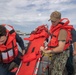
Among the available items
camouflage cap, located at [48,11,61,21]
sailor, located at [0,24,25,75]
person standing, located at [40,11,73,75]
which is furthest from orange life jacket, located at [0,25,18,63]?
camouflage cap, located at [48,11,61,21]

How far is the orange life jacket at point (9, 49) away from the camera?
7.31 m

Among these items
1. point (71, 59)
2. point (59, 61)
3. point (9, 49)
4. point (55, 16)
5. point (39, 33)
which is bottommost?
point (71, 59)

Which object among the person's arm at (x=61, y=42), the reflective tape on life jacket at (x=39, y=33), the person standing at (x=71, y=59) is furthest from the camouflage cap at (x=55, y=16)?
the reflective tape on life jacket at (x=39, y=33)

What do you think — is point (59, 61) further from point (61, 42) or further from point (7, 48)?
point (7, 48)

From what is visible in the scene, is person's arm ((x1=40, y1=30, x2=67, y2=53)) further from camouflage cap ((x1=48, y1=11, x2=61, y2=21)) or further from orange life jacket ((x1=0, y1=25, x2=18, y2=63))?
orange life jacket ((x1=0, y1=25, x2=18, y2=63))

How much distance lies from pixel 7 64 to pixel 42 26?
5.28ft

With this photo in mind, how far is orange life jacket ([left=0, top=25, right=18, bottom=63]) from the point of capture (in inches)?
288

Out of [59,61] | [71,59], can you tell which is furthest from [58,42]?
[71,59]

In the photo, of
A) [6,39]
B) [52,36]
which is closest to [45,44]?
[52,36]

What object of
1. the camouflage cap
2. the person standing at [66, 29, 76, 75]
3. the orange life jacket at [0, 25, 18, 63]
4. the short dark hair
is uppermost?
the camouflage cap

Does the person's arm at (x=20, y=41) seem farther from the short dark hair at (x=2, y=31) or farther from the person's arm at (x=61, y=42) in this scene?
the person's arm at (x=61, y=42)

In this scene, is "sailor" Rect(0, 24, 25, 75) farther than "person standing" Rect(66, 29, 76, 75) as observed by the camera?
No

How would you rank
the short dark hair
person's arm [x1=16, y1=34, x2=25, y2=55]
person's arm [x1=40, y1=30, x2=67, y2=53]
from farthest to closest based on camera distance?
person's arm [x1=16, y1=34, x2=25, y2=55] < the short dark hair < person's arm [x1=40, y1=30, x2=67, y2=53]

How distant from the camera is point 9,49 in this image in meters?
7.41
